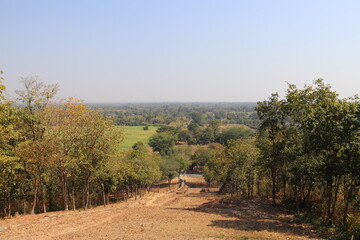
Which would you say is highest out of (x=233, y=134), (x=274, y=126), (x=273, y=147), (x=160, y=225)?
(x=274, y=126)

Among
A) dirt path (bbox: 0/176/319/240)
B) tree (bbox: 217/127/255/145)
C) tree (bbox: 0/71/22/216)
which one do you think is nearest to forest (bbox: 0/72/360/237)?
tree (bbox: 0/71/22/216)

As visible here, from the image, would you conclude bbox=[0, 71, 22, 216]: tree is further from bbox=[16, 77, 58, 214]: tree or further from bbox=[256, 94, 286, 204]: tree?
bbox=[256, 94, 286, 204]: tree

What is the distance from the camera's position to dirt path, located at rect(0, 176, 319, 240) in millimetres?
15500

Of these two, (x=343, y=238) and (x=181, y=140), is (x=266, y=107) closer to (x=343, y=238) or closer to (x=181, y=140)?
(x=343, y=238)

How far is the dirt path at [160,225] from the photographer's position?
15500 millimetres

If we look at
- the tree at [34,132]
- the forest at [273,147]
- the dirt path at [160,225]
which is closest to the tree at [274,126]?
the forest at [273,147]

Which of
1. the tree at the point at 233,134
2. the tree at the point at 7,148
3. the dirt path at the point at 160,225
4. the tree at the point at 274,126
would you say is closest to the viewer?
the dirt path at the point at 160,225

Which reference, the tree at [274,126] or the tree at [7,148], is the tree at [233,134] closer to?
the tree at [274,126]

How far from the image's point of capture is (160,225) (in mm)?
17531

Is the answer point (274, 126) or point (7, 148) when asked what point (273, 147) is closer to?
point (274, 126)

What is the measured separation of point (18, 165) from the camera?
66.2ft

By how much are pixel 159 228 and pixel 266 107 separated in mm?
13970

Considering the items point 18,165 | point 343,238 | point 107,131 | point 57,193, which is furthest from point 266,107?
point 57,193

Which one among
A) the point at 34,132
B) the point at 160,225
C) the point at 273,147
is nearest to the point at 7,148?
the point at 34,132
